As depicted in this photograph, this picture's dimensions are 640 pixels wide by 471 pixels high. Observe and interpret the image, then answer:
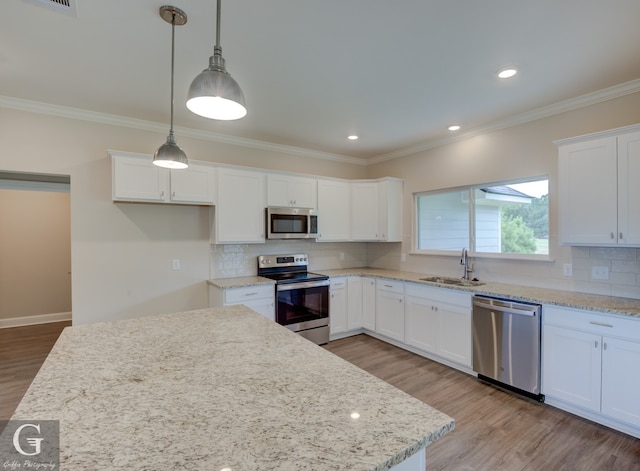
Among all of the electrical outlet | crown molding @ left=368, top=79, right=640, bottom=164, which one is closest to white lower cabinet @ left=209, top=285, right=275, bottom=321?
crown molding @ left=368, top=79, right=640, bottom=164

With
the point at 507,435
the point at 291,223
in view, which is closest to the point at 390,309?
the point at 291,223

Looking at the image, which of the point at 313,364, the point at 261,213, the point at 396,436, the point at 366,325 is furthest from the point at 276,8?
the point at 366,325

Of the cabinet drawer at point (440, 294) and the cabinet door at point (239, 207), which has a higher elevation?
the cabinet door at point (239, 207)

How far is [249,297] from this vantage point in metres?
3.56

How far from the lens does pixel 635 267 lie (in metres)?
2.65

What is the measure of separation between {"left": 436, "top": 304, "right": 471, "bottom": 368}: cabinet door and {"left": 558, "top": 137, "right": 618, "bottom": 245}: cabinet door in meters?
1.17

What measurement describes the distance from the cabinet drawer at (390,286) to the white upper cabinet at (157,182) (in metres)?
2.37

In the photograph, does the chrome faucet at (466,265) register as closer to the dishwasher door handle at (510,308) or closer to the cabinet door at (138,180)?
the dishwasher door handle at (510,308)

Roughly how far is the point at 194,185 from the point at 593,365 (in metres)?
3.96

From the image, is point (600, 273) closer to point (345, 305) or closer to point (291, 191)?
point (345, 305)

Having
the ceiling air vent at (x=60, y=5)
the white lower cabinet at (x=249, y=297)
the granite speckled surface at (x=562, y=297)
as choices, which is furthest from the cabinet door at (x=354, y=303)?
the ceiling air vent at (x=60, y=5)

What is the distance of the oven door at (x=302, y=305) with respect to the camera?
3781 mm

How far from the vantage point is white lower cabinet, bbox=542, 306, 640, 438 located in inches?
87.9

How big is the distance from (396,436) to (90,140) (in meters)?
3.87
